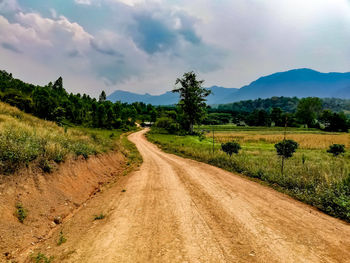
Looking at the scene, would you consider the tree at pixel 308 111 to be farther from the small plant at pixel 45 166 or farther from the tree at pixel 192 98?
the small plant at pixel 45 166

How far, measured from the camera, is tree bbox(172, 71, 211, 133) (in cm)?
5728

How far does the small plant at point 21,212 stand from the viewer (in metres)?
6.18

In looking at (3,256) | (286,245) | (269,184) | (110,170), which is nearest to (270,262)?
(286,245)

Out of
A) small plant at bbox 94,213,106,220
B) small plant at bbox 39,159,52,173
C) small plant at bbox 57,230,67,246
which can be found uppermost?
small plant at bbox 39,159,52,173

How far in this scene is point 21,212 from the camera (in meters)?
6.36

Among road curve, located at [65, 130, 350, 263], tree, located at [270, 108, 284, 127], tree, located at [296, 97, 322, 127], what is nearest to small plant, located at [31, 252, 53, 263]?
road curve, located at [65, 130, 350, 263]

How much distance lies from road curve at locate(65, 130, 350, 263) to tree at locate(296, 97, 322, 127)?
134 m

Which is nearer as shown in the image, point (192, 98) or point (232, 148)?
→ point (232, 148)

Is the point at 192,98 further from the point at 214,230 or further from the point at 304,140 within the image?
the point at 214,230

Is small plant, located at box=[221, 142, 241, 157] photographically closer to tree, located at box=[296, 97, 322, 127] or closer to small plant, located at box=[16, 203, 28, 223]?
small plant, located at box=[16, 203, 28, 223]

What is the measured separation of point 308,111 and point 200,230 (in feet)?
462

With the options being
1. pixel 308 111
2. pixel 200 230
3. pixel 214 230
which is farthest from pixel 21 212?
pixel 308 111

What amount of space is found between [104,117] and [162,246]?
2769 inches

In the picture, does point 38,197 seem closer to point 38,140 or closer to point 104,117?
point 38,140
